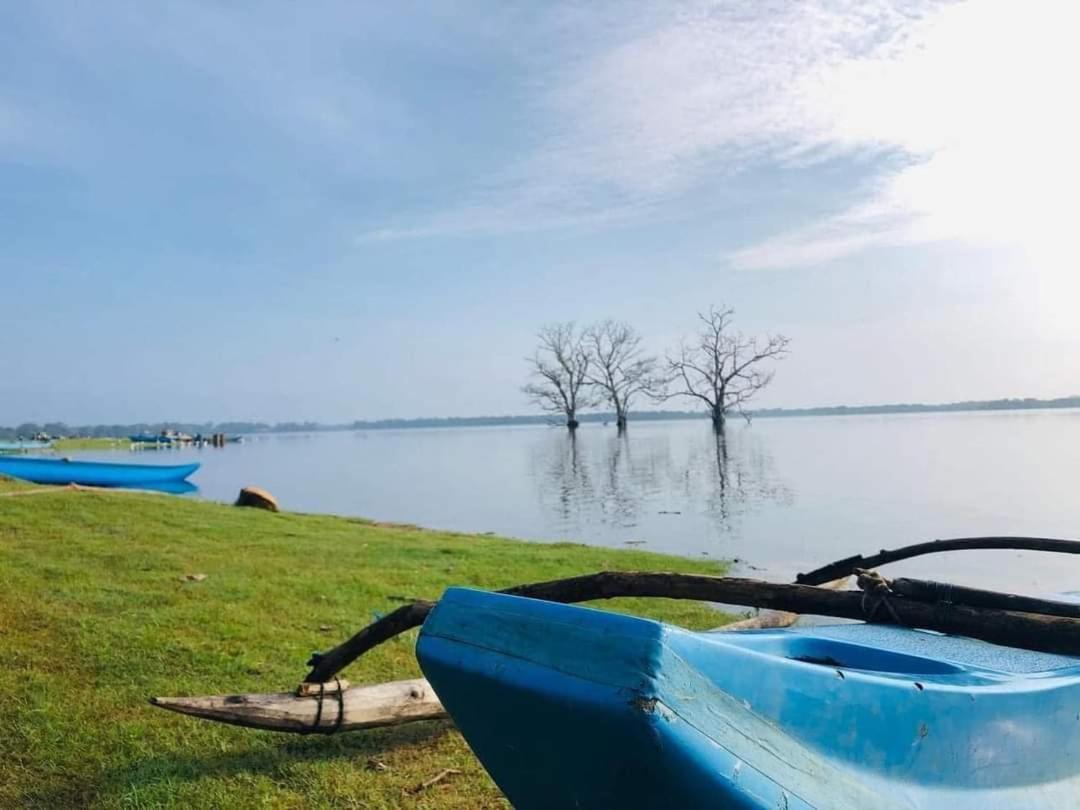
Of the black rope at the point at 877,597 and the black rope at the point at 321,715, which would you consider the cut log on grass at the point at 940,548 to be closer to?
the black rope at the point at 877,597

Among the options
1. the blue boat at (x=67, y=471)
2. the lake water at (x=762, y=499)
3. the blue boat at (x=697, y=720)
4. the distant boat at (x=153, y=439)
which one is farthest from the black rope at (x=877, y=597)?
the distant boat at (x=153, y=439)

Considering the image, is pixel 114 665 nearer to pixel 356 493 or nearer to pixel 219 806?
pixel 219 806

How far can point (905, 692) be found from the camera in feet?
7.79

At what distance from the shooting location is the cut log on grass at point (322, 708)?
13.0 ft

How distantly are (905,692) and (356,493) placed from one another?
26.0 m

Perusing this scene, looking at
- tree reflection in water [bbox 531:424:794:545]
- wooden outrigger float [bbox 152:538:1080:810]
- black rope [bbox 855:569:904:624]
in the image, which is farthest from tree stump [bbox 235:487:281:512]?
black rope [bbox 855:569:904:624]

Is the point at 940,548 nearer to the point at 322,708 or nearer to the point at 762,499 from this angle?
the point at 322,708

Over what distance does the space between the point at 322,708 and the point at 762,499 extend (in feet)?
58.7

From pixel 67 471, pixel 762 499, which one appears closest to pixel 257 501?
pixel 67 471

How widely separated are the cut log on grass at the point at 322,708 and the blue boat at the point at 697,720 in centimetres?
180

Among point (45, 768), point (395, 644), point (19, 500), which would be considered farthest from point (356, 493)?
point (45, 768)

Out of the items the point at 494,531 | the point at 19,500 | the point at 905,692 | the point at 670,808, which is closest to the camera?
the point at 670,808

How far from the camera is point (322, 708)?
13.8ft

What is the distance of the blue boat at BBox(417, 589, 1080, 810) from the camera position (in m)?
1.87
